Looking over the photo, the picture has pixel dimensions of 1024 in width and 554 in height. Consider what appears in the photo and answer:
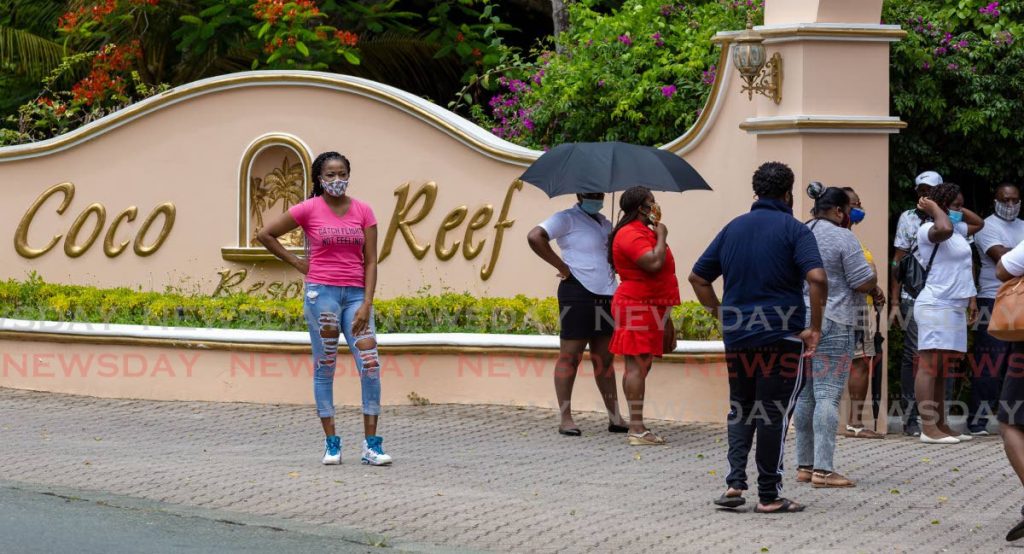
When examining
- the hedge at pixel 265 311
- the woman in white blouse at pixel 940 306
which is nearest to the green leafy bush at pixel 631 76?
the hedge at pixel 265 311

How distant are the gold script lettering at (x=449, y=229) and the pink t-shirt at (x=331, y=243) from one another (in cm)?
384

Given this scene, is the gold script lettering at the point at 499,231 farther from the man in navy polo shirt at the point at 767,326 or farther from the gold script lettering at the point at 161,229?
the man in navy polo shirt at the point at 767,326

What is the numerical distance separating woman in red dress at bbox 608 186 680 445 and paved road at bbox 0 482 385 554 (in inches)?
123

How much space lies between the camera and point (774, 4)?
34.8ft

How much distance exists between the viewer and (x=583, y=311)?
1024 centimetres

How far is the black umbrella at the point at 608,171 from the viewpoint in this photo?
9984 mm

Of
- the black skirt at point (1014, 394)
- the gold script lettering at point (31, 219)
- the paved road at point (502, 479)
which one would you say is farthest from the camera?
the gold script lettering at point (31, 219)

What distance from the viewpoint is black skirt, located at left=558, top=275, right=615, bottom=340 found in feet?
33.6

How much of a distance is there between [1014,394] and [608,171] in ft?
11.6

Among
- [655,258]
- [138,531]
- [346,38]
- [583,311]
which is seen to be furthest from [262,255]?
[138,531]

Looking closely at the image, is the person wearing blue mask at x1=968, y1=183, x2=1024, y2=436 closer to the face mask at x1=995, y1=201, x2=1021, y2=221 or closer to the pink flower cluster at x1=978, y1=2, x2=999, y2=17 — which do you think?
the face mask at x1=995, y1=201, x2=1021, y2=221

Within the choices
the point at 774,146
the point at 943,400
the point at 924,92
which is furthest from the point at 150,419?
the point at 924,92

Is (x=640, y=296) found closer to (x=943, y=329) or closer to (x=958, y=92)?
(x=943, y=329)

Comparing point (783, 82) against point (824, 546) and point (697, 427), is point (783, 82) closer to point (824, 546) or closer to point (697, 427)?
point (697, 427)
